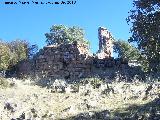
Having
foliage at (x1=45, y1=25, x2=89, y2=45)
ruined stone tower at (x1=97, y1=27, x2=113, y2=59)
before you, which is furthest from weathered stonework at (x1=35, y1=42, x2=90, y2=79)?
foliage at (x1=45, y1=25, x2=89, y2=45)

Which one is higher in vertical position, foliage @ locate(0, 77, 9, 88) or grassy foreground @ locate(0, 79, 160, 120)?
foliage @ locate(0, 77, 9, 88)

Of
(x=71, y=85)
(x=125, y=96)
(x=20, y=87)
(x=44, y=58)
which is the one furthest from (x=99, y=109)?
(x=44, y=58)

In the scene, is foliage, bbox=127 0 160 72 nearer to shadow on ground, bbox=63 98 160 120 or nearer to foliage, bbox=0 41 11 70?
shadow on ground, bbox=63 98 160 120

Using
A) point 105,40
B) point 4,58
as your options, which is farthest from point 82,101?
point 105,40

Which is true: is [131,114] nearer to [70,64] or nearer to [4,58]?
[70,64]

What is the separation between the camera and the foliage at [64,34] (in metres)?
63.6

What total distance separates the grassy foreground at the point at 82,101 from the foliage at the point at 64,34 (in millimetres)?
31801

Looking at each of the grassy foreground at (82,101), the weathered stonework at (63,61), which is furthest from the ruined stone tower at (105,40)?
the grassy foreground at (82,101)

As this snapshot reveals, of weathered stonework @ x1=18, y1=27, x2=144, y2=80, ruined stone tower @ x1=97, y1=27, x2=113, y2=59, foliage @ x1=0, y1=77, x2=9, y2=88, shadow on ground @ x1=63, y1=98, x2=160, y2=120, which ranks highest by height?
ruined stone tower @ x1=97, y1=27, x2=113, y2=59

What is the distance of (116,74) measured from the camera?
111 feet

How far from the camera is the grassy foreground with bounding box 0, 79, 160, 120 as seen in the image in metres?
Answer: 22.8

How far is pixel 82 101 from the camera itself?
2664 centimetres

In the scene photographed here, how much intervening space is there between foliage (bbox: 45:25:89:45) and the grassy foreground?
3180 cm

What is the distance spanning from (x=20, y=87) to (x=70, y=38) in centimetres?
3347
